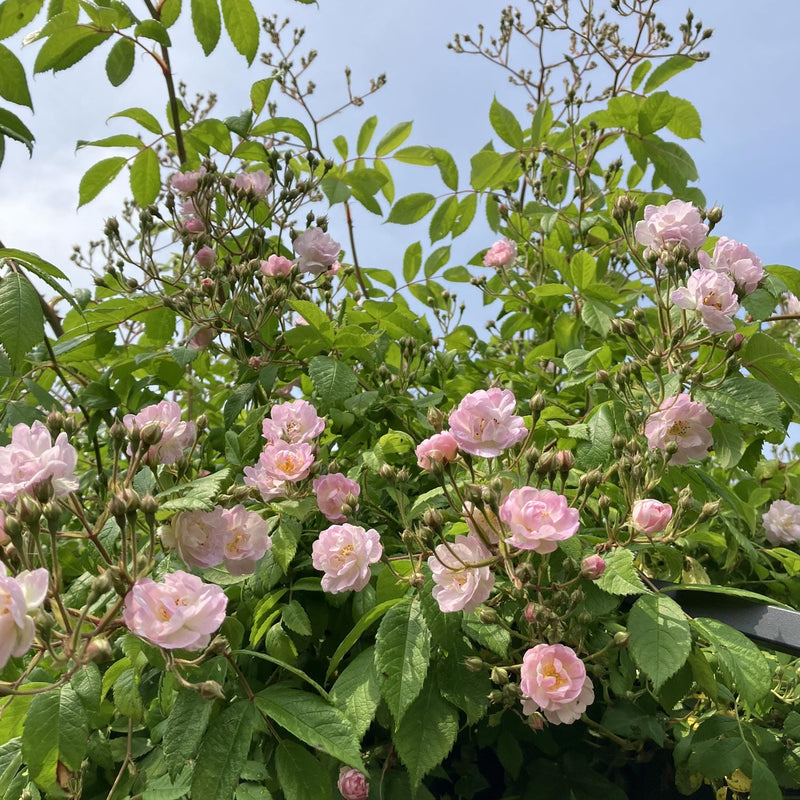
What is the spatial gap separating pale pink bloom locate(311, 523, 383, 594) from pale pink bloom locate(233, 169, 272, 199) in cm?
81

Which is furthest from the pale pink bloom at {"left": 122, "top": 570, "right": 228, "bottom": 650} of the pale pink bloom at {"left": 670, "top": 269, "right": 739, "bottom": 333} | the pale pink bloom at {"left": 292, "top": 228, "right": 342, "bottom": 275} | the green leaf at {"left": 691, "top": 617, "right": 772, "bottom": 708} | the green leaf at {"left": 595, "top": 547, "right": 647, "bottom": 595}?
the pale pink bloom at {"left": 292, "top": 228, "right": 342, "bottom": 275}

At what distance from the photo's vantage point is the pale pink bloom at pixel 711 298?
1120 mm

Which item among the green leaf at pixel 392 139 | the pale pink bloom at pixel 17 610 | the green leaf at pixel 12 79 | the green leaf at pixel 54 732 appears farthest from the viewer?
the green leaf at pixel 392 139

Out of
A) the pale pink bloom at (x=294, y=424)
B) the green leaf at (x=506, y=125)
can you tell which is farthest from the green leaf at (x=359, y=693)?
the green leaf at (x=506, y=125)

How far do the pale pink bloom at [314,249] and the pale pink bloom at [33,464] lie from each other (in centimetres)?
76

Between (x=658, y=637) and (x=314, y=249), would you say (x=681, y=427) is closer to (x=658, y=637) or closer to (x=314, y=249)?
(x=658, y=637)

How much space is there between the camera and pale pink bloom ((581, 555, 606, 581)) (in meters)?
0.90

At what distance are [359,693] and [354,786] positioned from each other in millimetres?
196

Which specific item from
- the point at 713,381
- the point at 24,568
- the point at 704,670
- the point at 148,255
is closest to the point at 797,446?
the point at 713,381

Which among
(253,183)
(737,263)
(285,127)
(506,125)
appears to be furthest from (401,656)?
(506,125)

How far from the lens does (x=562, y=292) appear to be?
59.1 inches

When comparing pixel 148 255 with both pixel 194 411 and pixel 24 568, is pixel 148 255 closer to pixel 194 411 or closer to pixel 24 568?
pixel 194 411

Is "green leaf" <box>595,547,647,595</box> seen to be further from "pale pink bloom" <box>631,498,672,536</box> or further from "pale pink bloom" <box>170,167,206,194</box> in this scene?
"pale pink bloom" <box>170,167,206,194</box>

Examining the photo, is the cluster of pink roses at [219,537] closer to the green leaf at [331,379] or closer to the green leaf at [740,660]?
the green leaf at [331,379]
